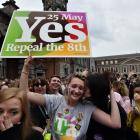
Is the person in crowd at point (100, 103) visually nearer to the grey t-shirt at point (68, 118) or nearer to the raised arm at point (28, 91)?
the grey t-shirt at point (68, 118)

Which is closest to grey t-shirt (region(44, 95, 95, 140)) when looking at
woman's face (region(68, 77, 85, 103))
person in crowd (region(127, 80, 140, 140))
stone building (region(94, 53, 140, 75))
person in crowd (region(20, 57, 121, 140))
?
person in crowd (region(20, 57, 121, 140))

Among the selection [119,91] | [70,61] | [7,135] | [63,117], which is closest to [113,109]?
[63,117]

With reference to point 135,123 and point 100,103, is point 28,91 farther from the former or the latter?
point 135,123

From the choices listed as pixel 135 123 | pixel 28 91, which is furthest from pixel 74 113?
pixel 135 123

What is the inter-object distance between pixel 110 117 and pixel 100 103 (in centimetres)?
16

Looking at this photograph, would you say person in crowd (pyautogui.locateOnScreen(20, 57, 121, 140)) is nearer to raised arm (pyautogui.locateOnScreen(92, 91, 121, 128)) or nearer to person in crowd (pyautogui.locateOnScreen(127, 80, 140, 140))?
raised arm (pyautogui.locateOnScreen(92, 91, 121, 128))

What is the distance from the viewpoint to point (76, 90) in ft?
12.1

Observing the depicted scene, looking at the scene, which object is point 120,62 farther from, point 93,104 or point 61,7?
point 93,104

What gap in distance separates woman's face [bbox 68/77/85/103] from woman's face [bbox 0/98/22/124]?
94 centimetres

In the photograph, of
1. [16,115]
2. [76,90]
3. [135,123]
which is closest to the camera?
[16,115]

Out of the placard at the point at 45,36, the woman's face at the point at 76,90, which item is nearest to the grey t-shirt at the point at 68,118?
the woman's face at the point at 76,90

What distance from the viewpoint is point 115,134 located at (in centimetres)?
381

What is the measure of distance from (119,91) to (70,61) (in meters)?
49.8

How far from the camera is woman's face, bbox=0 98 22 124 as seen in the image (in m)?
2.80
